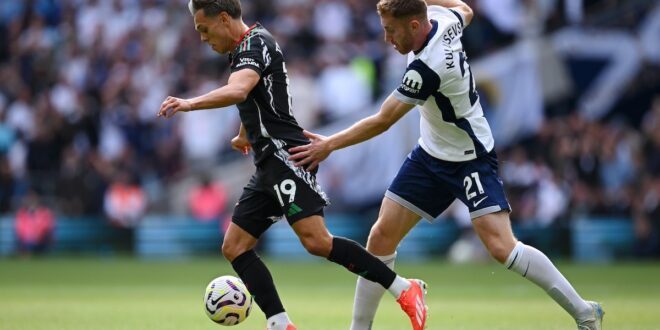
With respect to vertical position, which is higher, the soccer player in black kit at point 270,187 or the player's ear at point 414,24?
the player's ear at point 414,24

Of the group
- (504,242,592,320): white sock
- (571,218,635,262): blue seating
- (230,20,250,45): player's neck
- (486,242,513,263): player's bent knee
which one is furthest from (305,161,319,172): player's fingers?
(571,218,635,262): blue seating

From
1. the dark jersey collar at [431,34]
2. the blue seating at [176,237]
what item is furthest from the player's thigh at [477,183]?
the blue seating at [176,237]

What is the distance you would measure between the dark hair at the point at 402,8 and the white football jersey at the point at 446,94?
23cm

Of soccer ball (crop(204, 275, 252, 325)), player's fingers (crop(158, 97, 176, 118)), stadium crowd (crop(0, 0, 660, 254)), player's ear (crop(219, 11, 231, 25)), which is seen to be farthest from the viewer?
stadium crowd (crop(0, 0, 660, 254))

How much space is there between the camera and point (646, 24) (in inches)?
867

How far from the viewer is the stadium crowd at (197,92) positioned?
2119cm

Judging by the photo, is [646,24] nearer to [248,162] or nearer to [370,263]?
[248,162]

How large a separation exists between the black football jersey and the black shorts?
0.13 m

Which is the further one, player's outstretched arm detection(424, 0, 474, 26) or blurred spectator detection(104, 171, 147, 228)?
blurred spectator detection(104, 171, 147, 228)

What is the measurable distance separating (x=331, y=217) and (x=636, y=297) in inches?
357

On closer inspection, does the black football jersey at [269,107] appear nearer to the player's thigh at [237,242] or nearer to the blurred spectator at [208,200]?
the player's thigh at [237,242]

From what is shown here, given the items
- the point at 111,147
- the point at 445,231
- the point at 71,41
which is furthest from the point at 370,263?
the point at 71,41

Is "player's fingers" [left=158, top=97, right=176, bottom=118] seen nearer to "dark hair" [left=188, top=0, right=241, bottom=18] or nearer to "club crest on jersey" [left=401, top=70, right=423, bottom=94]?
"dark hair" [left=188, top=0, right=241, bottom=18]

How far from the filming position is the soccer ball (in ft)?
29.2
